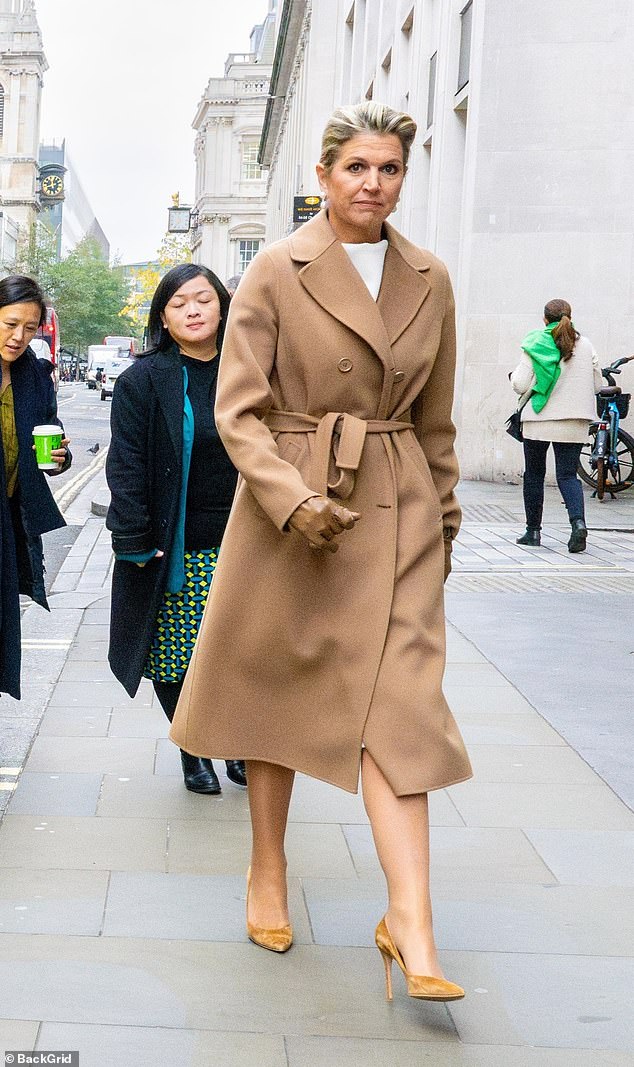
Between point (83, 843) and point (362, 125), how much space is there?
2.24 m

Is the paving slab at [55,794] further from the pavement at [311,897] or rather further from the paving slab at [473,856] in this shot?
the paving slab at [473,856]

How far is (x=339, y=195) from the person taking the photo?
133 inches

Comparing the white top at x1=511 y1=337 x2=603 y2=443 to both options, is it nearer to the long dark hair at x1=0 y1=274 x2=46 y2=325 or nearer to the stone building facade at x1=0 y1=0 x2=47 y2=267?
the long dark hair at x1=0 y1=274 x2=46 y2=325

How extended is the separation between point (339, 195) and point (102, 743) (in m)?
2.80

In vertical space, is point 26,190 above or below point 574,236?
above

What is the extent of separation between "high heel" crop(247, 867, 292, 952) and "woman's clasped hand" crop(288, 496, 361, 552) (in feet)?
3.40

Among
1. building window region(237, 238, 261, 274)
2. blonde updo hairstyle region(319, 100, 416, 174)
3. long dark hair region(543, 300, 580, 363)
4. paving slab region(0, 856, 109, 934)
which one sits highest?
building window region(237, 238, 261, 274)

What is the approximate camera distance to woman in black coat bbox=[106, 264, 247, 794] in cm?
477

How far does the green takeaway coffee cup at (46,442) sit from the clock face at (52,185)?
148 metres

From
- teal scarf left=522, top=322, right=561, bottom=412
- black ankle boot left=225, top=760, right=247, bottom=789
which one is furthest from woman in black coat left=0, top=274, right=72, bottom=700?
teal scarf left=522, top=322, right=561, bottom=412

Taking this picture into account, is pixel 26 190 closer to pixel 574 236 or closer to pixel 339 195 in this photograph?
pixel 574 236

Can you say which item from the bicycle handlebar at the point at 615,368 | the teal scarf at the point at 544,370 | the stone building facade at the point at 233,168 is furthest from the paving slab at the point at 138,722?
the stone building facade at the point at 233,168

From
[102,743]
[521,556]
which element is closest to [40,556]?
[102,743]

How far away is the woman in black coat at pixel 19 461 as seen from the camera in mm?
4848
